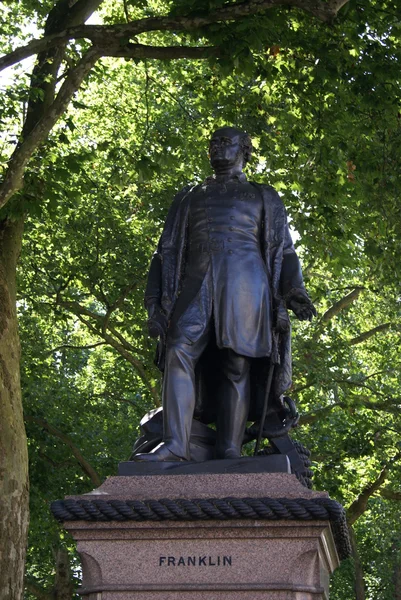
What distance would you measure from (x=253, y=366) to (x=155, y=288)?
0.84 meters

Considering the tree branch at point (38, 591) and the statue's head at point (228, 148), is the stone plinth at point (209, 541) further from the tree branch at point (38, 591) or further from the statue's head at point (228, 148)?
the tree branch at point (38, 591)

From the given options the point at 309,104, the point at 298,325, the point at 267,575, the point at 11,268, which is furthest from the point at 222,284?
the point at 298,325

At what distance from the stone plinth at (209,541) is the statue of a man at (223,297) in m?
0.87

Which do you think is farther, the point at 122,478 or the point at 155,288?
the point at 155,288

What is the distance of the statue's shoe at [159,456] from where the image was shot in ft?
24.2

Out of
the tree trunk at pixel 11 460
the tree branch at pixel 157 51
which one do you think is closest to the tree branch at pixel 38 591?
the tree trunk at pixel 11 460

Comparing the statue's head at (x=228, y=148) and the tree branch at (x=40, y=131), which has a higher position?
the tree branch at (x=40, y=131)

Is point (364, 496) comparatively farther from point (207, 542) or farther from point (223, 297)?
point (207, 542)

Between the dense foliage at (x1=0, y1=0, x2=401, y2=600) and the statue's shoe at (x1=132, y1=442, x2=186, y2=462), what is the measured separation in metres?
6.14

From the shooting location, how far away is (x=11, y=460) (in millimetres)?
13367

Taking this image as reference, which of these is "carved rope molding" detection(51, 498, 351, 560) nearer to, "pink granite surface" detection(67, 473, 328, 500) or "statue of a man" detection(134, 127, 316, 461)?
"pink granite surface" detection(67, 473, 328, 500)

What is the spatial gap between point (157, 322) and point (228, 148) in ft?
4.48

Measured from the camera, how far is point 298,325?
1000 inches

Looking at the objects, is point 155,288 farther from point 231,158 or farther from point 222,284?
point 231,158
